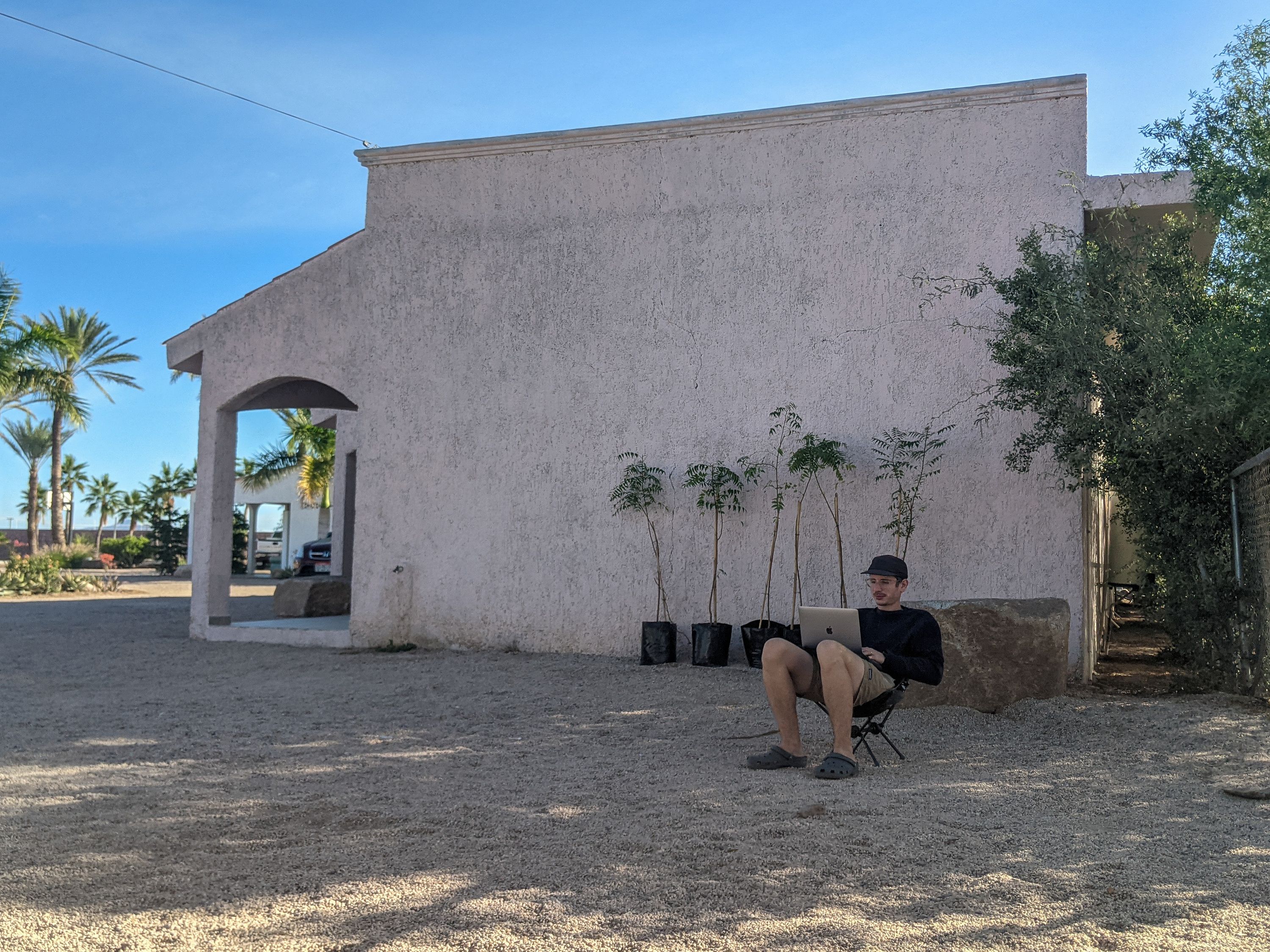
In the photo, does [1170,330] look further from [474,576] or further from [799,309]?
[474,576]

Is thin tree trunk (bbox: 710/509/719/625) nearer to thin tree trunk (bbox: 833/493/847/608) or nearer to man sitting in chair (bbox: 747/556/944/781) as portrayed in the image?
thin tree trunk (bbox: 833/493/847/608)

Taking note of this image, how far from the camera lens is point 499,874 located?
3.76 meters

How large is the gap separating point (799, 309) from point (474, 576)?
4312 millimetres

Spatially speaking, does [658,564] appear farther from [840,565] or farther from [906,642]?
[906,642]

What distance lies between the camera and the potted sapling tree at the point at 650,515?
991 centimetres

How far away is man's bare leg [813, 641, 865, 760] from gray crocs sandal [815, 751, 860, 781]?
0.04 meters

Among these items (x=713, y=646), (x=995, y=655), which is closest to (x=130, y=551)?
(x=713, y=646)

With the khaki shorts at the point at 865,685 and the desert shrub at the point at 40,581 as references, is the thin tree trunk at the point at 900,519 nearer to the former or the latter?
the khaki shorts at the point at 865,685

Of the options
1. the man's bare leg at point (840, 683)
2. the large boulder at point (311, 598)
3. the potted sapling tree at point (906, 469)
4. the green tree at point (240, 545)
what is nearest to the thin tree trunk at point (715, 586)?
the potted sapling tree at point (906, 469)

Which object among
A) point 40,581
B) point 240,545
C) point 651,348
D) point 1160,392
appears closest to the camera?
point 1160,392

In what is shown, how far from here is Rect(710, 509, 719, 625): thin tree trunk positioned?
9977 mm

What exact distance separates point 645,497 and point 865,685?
5136mm

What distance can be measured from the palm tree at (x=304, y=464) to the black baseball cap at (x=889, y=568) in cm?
3178

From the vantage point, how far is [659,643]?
9883 millimetres
